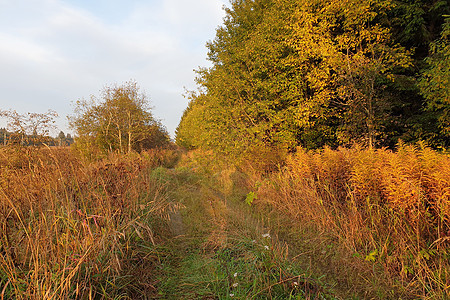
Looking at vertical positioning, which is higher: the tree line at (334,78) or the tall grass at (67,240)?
the tree line at (334,78)

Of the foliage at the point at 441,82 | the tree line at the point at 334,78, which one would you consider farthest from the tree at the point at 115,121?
the foliage at the point at 441,82

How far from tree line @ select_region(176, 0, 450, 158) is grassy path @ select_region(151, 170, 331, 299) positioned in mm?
Result: 4819

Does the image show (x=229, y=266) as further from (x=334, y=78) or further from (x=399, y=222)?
(x=334, y=78)

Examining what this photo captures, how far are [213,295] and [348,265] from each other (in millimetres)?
2157

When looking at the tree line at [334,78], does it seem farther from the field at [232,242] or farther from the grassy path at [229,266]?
the grassy path at [229,266]

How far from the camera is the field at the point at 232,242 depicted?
2115mm

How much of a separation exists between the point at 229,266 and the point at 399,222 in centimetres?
267

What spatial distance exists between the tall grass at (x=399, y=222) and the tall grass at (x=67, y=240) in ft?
10.6

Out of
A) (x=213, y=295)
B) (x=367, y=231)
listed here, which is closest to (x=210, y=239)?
(x=213, y=295)

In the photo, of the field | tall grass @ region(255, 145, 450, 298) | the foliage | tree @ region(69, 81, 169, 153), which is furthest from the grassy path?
tree @ region(69, 81, 169, 153)

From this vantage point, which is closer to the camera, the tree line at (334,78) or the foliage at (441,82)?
the foliage at (441,82)

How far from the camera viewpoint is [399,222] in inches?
119

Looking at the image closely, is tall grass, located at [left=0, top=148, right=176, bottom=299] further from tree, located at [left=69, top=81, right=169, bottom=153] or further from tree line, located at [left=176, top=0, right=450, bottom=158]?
tree, located at [left=69, top=81, right=169, bottom=153]

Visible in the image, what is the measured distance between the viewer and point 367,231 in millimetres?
3408
